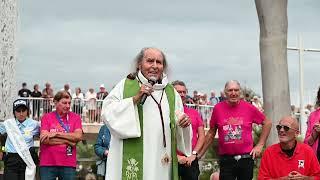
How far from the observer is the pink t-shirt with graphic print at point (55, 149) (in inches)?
342

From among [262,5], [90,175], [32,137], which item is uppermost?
[262,5]

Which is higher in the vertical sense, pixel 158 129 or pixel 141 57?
pixel 141 57

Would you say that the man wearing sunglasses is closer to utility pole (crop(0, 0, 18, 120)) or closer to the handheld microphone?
the handheld microphone

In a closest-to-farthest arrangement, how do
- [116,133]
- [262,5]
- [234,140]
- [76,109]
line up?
[116,133] < [234,140] < [262,5] < [76,109]

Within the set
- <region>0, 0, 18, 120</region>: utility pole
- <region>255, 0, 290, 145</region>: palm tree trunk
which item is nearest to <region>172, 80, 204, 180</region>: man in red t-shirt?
<region>255, 0, 290, 145</region>: palm tree trunk

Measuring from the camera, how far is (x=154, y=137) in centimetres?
534

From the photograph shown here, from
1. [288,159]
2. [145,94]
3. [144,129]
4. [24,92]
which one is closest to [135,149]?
[144,129]

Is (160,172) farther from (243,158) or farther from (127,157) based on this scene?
(243,158)

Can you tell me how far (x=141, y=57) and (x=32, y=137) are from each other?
4.33 meters

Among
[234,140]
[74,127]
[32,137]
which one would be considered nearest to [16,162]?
[32,137]

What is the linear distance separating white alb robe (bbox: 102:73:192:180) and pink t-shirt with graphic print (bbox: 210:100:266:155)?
9.91 ft

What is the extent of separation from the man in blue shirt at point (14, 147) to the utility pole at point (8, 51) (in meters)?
7.24

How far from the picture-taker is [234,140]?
8406 millimetres

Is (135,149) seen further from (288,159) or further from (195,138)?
(195,138)
